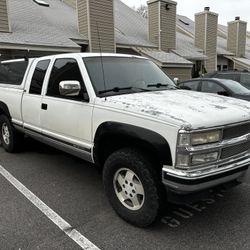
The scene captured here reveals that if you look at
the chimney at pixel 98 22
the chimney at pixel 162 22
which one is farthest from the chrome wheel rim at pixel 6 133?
the chimney at pixel 162 22

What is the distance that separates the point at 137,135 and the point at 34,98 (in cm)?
253

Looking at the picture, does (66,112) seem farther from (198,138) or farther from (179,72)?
(179,72)

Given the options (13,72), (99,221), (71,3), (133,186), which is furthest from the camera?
(71,3)

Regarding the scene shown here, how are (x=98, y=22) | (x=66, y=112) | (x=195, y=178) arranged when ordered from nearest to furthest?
(x=195, y=178) < (x=66, y=112) < (x=98, y=22)

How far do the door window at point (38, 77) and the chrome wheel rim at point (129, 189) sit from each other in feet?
7.18

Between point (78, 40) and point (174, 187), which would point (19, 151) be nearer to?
point (174, 187)

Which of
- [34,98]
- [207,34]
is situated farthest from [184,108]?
[207,34]

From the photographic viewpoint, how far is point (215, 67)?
26.8m


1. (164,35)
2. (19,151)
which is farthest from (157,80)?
(164,35)

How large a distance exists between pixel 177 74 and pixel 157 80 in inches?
593

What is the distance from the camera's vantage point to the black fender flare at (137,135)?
308 centimetres

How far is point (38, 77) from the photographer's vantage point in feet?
17.2

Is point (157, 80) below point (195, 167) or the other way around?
the other way around

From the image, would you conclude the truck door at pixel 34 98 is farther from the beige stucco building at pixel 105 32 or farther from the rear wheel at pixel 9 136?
the beige stucco building at pixel 105 32
